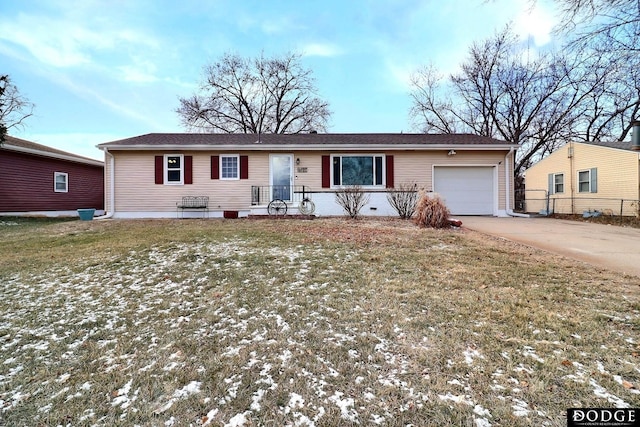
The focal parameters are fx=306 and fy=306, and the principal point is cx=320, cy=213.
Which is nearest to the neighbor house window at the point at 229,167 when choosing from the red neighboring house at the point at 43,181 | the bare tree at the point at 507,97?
the red neighboring house at the point at 43,181

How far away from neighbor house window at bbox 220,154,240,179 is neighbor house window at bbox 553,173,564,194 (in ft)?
53.0

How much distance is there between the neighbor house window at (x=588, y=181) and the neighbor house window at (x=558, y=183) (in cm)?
90

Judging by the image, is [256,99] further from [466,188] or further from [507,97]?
[466,188]

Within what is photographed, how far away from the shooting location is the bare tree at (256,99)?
80.9 ft

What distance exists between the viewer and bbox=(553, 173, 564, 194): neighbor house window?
15.8m

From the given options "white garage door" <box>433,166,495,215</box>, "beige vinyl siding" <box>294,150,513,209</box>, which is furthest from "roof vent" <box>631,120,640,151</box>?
"white garage door" <box>433,166,495,215</box>

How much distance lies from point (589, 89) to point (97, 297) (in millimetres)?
26100

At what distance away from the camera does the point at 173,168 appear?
12.0 meters

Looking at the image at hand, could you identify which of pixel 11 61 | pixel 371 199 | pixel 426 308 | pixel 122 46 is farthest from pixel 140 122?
pixel 426 308

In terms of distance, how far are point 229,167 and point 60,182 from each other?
1027 cm

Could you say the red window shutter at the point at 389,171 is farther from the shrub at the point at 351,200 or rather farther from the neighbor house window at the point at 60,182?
the neighbor house window at the point at 60,182

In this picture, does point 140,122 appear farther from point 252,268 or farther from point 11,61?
point 252,268

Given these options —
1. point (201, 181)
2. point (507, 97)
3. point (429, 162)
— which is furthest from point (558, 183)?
point (201, 181)

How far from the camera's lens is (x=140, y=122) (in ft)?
67.9
